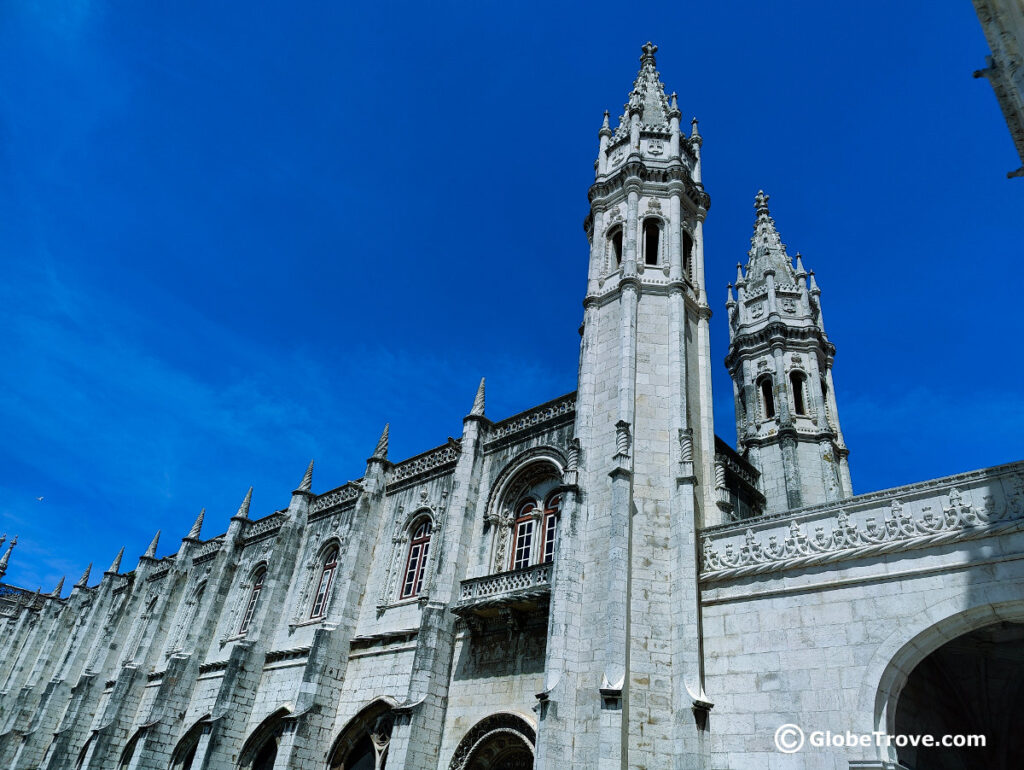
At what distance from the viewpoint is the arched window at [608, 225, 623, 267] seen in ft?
65.6

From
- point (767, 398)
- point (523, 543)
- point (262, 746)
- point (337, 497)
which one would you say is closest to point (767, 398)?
point (767, 398)

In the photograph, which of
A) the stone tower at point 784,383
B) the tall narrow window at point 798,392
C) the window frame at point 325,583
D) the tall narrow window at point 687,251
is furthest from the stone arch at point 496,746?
the tall narrow window at point 798,392

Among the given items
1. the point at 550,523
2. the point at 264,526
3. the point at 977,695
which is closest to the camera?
the point at 977,695

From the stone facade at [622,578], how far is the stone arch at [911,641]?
0.03 m

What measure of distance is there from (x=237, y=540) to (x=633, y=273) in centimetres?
2092

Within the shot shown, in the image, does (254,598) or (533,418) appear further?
(254,598)

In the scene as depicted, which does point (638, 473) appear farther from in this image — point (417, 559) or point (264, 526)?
point (264, 526)

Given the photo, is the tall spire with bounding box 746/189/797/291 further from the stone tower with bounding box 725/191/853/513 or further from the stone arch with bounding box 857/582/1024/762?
the stone arch with bounding box 857/582/1024/762

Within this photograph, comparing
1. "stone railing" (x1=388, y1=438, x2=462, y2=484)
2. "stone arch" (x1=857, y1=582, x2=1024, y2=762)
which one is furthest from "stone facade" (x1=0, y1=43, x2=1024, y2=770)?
"stone railing" (x1=388, y1=438, x2=462, y2=484)

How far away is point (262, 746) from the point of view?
21.6 m

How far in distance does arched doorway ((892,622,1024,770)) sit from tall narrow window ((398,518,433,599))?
12866mm

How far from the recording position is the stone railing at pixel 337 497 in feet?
83.1

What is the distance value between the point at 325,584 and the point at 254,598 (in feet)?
18.6

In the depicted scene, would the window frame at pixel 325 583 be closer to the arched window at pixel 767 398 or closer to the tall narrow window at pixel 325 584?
the tall narrow window at pixel 325 584
